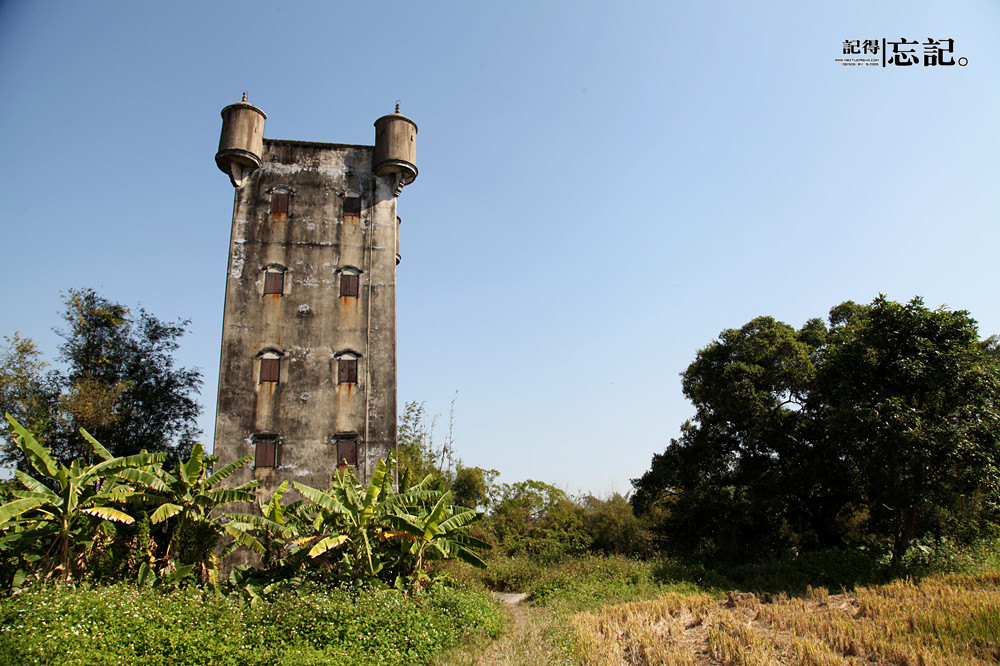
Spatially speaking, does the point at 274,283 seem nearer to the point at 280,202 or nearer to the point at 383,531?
the point at 280,202

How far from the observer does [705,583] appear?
628 inches

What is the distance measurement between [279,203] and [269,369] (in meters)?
5.50

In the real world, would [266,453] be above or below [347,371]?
below

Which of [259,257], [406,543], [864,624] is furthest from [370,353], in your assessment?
[864,624]

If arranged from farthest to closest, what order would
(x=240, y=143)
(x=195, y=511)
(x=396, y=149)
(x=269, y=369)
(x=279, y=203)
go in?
(x=396, y=149) → (x=279, y=203) → (x=240, y=143) → (x=269, y=369) → (x=195, y=511)

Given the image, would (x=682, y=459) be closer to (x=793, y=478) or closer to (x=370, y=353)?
(x=793, y=478)

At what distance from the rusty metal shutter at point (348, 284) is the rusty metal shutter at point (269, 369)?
113 inches

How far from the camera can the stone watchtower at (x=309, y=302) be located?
17172mm

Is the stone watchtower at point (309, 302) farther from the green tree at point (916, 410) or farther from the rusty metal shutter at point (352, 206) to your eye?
the green tree at point (916, 410)

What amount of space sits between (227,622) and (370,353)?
9.14m

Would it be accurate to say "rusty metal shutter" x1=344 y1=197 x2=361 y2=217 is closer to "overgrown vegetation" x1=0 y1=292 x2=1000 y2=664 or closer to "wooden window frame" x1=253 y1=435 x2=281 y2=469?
"wooden window frame" x1=253 y1=435 x2=281 y2=469

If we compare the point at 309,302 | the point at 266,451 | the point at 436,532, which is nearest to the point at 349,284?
the point at 309,302

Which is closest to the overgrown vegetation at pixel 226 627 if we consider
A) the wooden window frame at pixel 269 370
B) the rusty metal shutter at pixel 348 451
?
the rusty metal shutter at pixel 348 451

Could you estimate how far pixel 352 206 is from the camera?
19.7 meters
